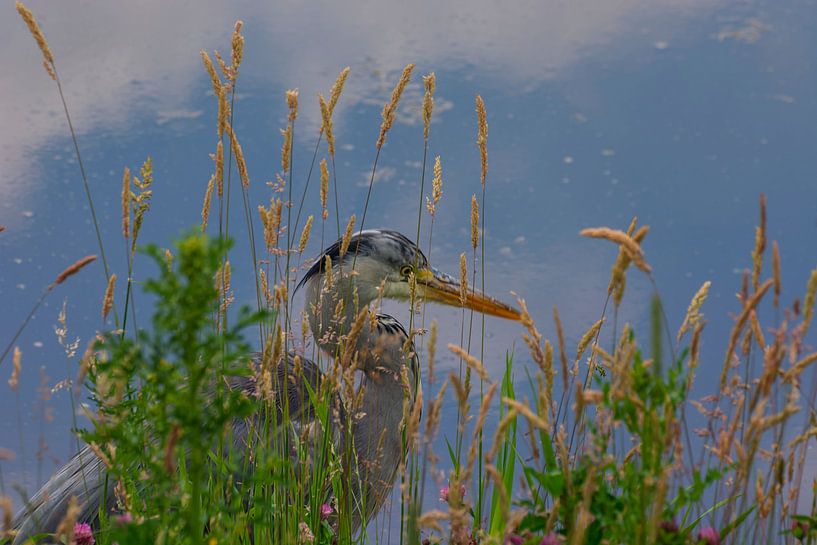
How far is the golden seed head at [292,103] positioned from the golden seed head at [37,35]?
687 mm

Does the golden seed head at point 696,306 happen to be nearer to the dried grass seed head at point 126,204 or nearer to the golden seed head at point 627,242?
the golden seed head at point 627,242

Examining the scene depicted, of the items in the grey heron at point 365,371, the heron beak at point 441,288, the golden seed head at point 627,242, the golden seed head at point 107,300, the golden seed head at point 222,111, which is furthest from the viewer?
the heron beak at point 441,288

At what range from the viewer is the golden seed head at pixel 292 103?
2.55 metres

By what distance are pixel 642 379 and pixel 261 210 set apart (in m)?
1.37

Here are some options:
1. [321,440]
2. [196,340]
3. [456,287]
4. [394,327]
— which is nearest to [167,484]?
[196,340]

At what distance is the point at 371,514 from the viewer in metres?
3.61

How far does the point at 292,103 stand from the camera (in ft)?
8.43

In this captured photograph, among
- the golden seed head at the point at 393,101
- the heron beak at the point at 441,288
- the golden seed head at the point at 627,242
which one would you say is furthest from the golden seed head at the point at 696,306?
the heron beak at the point at 441,288

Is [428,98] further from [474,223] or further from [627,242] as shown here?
[627,242]

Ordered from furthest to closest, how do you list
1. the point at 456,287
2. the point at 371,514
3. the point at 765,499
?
the point at 456,287, the point at 371,514, the point at 765,499

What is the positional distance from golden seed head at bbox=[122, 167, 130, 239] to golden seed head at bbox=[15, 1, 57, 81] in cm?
61

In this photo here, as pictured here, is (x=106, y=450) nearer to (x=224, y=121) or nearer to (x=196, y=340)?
(x=196, y=340)

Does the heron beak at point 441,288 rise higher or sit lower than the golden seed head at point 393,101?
lower

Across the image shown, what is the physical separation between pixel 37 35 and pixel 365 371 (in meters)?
1.79
